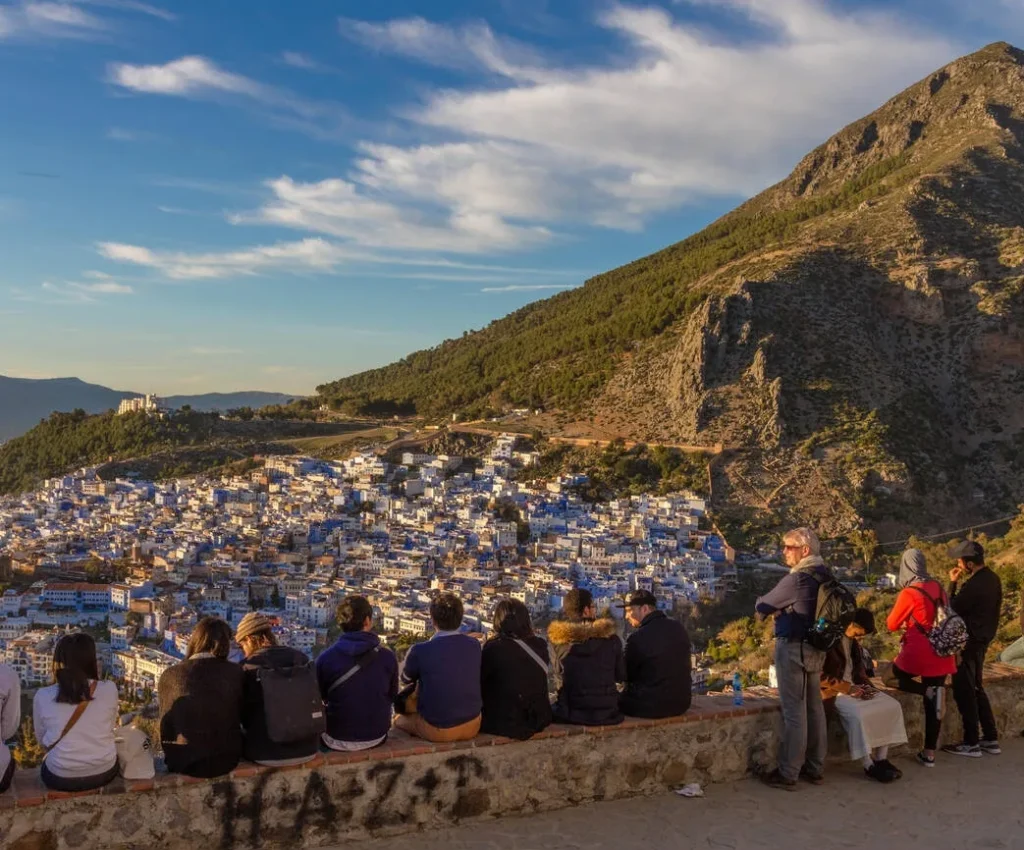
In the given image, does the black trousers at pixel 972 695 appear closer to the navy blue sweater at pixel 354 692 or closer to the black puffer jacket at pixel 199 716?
the navy blue sweater at pixel 354 692

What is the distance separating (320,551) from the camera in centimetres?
3500

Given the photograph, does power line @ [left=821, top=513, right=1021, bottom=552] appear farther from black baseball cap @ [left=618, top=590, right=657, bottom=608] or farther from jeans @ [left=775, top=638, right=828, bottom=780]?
black baseball cap @ [left=618, top=590, right=657, bottom=608]

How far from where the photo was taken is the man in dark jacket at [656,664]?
409 centimetres

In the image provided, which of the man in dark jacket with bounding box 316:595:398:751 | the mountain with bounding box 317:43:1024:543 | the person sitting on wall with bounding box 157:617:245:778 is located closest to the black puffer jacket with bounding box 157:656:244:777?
the person sitting on wall with bounding box 157:617:245:778

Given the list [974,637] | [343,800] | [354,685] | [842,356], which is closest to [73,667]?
[354,685]

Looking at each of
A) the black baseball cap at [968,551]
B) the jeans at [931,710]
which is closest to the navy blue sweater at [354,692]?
the jeans at [931,710]

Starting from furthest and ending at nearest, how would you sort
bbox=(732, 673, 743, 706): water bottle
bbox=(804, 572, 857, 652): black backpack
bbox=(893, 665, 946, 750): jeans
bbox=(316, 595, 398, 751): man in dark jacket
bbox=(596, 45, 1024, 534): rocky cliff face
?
bbox=(596, 45, 1024, 534): rocky cliff face < bbox=(893, 665, 946, 750): jeans < bbox=(732, 673, 743, 706): water bottle < bbox=(804, 572, 857, 652): black backpack < bbox=(316, 595, 398, 751): man in dark jacket

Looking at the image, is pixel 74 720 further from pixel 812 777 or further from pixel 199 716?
pixel 812 777

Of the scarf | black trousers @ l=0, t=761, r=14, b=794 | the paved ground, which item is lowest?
the paved ground

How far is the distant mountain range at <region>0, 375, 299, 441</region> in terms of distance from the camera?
509ft

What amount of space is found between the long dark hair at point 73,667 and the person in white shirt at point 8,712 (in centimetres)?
16

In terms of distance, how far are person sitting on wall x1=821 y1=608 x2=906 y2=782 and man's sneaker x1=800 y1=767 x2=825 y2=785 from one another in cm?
24

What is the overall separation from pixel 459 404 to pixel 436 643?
48946 millimetres

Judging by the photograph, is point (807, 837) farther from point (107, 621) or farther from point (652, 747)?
point (107, 621)
